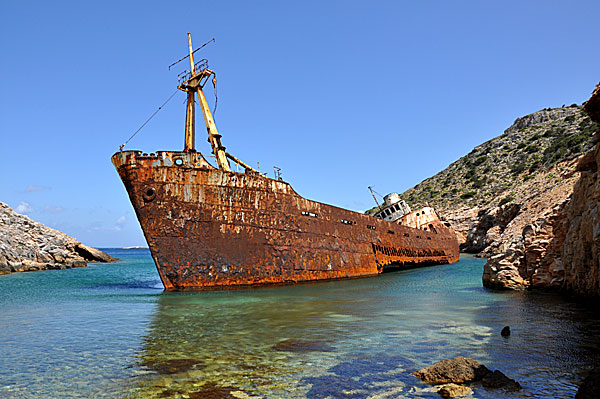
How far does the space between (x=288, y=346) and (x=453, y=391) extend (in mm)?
2490

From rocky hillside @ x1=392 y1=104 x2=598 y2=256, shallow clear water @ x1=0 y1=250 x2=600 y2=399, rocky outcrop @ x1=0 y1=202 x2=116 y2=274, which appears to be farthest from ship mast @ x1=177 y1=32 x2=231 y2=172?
rocky hillside @ x1=392 y1=104 x2=598 y2=256

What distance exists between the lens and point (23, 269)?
25797 mm

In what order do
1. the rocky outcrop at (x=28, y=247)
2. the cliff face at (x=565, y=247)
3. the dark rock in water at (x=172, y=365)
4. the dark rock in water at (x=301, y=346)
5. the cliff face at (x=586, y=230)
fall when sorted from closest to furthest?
1. the dark rock in water at (x=172, y=365)
2. the dark rock in water at (x=301, y=346)
3. the cliff face at (x=586, y=230)
4. the cliff face at (x=565, y=247)
5. the rocky outcrop at (x=28, y=247)

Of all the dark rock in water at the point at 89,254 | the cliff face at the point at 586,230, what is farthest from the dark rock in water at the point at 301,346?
the dark rock in water at the point at 89,254

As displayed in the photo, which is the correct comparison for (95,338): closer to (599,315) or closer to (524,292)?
(599,315)

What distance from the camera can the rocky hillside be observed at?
131 ft

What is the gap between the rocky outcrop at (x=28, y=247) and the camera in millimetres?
25672

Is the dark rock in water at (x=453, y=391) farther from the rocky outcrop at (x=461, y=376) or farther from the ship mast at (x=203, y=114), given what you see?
the ship mast at (x=203, y=114)

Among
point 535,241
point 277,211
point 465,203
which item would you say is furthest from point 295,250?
point 465,203

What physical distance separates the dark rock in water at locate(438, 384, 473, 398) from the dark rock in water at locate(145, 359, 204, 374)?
8.65 ft

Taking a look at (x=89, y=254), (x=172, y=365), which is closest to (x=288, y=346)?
(x=172, y=365)

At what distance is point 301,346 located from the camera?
5.65m

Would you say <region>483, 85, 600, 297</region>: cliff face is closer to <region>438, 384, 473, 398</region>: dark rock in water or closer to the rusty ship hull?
<region>438, 384, 473, 398</region>: dark rock in water

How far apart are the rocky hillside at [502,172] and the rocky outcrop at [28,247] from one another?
33.2 meters
